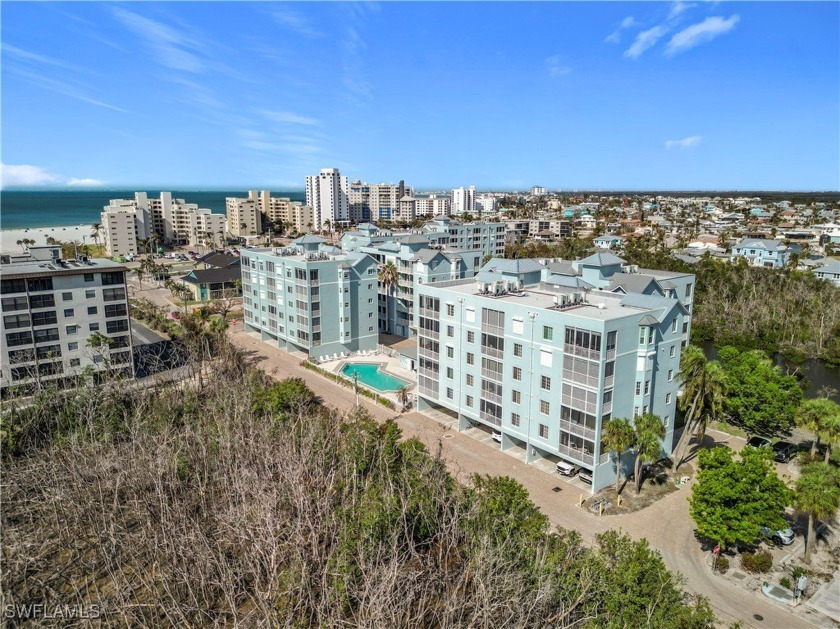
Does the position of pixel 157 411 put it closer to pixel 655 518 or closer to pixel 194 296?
A: pixel 655 518

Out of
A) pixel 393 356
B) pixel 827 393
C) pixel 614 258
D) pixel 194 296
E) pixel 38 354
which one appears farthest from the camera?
pixel 194 296

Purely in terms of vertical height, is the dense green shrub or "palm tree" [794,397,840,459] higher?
"palm tree" [794,397,840,459]

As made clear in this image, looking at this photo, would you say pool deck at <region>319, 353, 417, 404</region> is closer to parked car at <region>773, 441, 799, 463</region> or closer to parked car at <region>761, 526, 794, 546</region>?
parked car at <region>761, 526, 794, 546</region>

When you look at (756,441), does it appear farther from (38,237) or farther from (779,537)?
(38,237)

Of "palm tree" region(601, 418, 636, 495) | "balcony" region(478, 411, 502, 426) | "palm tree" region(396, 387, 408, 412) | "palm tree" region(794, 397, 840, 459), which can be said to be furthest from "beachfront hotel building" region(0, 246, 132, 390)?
"palm tree" region(794, 397, 840, 459)

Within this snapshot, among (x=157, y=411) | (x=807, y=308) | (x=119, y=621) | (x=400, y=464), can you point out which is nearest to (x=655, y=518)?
(x=400, y=464)

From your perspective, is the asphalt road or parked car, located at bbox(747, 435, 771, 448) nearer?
parked car, located at bbox(747, 435, 771, 448)
